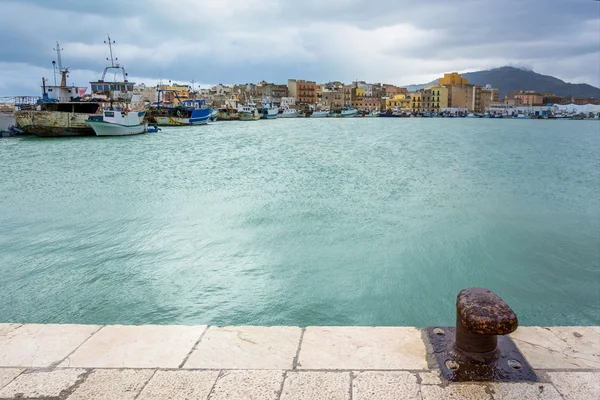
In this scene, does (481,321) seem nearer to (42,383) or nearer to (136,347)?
(136,347)

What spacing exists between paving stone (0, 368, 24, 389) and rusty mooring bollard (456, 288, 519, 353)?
8.42ft

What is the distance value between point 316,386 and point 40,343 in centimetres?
185

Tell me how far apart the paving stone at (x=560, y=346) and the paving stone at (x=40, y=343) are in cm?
284

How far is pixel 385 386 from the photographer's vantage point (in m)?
2.34

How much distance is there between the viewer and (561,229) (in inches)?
401

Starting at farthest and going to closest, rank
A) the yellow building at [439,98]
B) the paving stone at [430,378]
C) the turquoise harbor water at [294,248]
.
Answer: the yellow building at [439,98]
the turquoise harbor water at [294,248]
the paving stone at [430,378]

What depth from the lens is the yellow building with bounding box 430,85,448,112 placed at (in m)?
128

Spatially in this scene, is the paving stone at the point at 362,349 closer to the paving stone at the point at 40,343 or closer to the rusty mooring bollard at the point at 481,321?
the rusty mooring bollard at the point at 481,321

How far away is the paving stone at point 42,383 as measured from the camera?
234 centimetres

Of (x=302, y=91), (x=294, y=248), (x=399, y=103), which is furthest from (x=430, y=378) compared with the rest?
(x=399, y=103)

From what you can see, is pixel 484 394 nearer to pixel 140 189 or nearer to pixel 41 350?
pixel 41 350

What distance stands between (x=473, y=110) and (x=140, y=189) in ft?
434

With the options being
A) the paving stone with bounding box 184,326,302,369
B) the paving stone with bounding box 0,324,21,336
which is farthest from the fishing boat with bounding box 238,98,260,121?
the paving stone with bounding box 184,326,302,369

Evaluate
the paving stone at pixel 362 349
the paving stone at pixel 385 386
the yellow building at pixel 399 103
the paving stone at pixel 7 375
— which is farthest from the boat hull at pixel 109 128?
the yellow building at pixel 399 103
